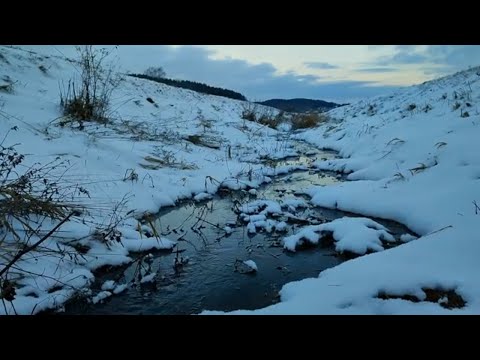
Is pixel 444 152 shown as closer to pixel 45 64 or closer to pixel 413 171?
pixel 413 171

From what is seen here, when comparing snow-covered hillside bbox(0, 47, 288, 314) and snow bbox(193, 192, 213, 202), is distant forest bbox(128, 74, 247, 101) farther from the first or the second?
snow bbox(193, 192, 213, 202)

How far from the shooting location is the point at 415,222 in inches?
147

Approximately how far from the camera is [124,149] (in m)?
5.82

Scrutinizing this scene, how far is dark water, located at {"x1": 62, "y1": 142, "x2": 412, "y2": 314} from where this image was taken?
2465 mm

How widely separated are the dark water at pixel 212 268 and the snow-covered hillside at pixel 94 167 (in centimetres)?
24

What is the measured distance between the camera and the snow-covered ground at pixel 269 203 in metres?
2.16

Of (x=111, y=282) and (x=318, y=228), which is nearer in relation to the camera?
(x=111, y=282)

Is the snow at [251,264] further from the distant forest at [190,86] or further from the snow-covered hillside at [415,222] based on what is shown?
the distant forest at [190,86]

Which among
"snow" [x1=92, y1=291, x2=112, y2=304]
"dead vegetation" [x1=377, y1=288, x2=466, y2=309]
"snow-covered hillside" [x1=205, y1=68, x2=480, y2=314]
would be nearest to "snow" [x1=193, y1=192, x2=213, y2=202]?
"snow-covered hillside" [x1=205, y1=68, x2=480, y2=314]

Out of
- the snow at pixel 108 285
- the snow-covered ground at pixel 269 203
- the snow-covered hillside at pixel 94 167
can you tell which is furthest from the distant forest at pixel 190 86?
the snow at pixel 108 285

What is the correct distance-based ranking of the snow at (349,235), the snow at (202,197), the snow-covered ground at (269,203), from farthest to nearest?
1. the snow at (202,197)
2. the snow at (349,235)
3. the snow-covered ground at (269,203)
